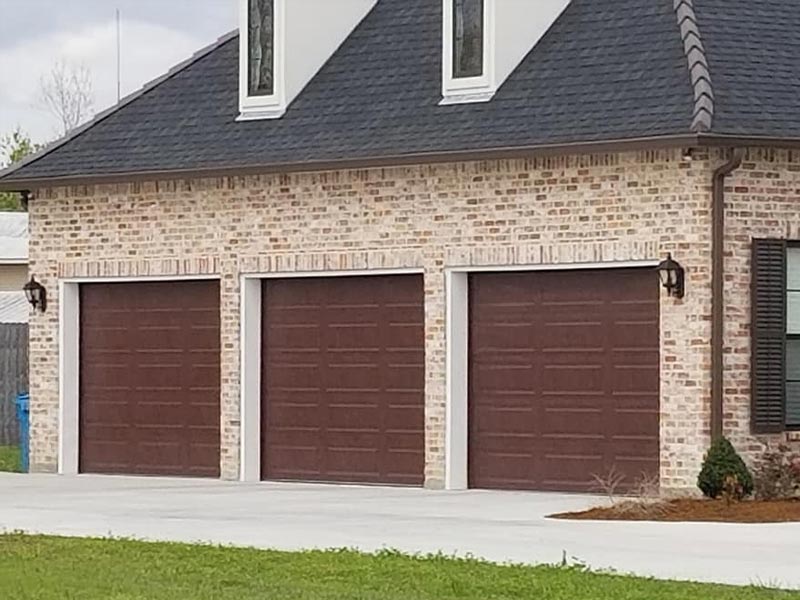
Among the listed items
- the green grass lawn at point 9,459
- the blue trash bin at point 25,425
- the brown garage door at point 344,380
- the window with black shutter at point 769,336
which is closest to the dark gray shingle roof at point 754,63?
the window with black shutter at point 769,336

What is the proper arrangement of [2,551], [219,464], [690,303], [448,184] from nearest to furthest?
[2,551] < [690,303] < [448,184] < [219,464]

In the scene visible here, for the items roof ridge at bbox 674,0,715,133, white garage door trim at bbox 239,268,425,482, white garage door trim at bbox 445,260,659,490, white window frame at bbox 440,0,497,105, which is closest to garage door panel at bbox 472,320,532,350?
white garage door trim at bbox 445,260,659,490

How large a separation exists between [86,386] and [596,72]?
8500 mm

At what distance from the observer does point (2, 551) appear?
60.5 feet

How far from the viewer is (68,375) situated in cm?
3047

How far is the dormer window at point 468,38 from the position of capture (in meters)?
27.0

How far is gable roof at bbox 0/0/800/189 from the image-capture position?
24.7 m

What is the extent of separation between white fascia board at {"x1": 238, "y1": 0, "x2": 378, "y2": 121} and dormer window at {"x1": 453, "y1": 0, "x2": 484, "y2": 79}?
2.55 m

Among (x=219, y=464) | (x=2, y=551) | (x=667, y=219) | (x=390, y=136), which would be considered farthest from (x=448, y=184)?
(x=2, y=551)

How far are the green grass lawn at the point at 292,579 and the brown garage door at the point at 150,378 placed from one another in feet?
35.3

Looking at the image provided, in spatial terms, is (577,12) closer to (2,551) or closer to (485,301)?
(485,301)

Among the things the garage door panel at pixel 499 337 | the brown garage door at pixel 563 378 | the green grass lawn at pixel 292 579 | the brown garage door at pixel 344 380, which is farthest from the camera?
the brown garage door at pixel 344 380

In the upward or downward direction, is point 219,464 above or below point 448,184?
below

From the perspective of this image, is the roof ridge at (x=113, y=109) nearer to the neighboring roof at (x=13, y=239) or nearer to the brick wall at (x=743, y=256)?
the brick wall at (x=743, y=256)
